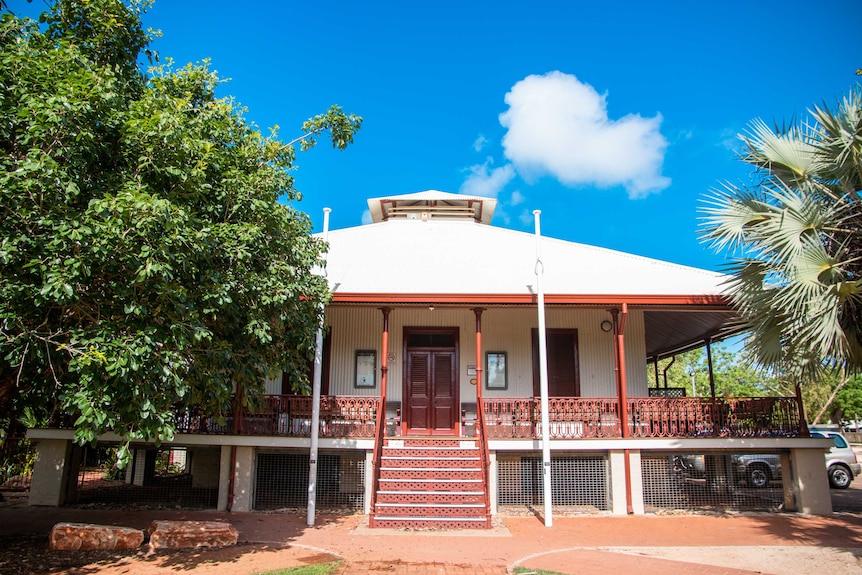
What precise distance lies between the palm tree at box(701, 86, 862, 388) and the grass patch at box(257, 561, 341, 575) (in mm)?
7677

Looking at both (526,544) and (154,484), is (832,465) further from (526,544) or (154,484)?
(154,484)

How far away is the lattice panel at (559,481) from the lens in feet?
42.9

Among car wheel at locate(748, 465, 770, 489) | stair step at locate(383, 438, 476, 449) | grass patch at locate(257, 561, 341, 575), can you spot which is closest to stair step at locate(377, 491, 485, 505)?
stair step at locate(383, 438, 476, 449)

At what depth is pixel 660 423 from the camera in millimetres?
12969

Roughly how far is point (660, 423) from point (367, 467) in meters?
6.47

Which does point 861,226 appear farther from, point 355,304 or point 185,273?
point 185,273

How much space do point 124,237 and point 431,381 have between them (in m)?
9.26

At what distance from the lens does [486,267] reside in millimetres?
14719

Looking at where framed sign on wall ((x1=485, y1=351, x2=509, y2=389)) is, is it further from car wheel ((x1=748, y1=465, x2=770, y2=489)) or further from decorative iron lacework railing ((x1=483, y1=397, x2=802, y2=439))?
car wheel ((x1=748, y1=465, x2=770, y2=489))

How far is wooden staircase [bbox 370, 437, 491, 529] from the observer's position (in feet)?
35.9

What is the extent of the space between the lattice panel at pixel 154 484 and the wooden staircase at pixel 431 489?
4.33m

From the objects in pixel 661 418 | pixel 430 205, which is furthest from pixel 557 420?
pixel 430 205

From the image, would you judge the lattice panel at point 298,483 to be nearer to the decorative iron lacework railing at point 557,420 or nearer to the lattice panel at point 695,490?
the decorative iron lacework railing at point 557,420

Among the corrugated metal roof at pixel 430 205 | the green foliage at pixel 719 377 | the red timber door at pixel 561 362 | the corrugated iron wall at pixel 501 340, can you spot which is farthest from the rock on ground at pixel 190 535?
the green foliage at pixel 719 377
